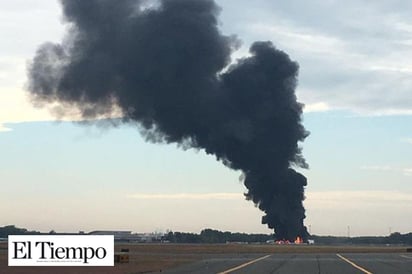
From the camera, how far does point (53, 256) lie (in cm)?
4031

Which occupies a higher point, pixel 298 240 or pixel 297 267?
pixel 298 240

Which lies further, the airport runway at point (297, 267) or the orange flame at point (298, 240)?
the orange flame at point (298, 240)

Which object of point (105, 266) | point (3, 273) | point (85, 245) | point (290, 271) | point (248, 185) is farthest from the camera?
point (248, 185)

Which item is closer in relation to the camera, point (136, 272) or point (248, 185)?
point (136, 272)

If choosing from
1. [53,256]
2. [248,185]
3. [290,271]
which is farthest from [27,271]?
[248,185]

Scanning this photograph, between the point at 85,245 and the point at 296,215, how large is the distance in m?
117

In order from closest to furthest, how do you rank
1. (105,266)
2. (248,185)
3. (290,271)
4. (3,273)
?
(3,273) → (290,271) → (105,266) → (248,185)

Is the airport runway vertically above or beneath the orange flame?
beneath

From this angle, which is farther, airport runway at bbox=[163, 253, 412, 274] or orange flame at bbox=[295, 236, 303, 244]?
orange flame at bbox=[295, 236, 303, 244]

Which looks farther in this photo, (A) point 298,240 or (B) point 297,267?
(A) point 298,240

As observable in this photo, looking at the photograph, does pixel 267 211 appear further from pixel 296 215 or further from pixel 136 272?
pixel 136 272

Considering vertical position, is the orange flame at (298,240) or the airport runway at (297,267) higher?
the orange flame at (298,240)

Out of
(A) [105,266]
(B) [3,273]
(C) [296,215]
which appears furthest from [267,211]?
(B) [3,273]

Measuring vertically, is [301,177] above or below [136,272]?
above
